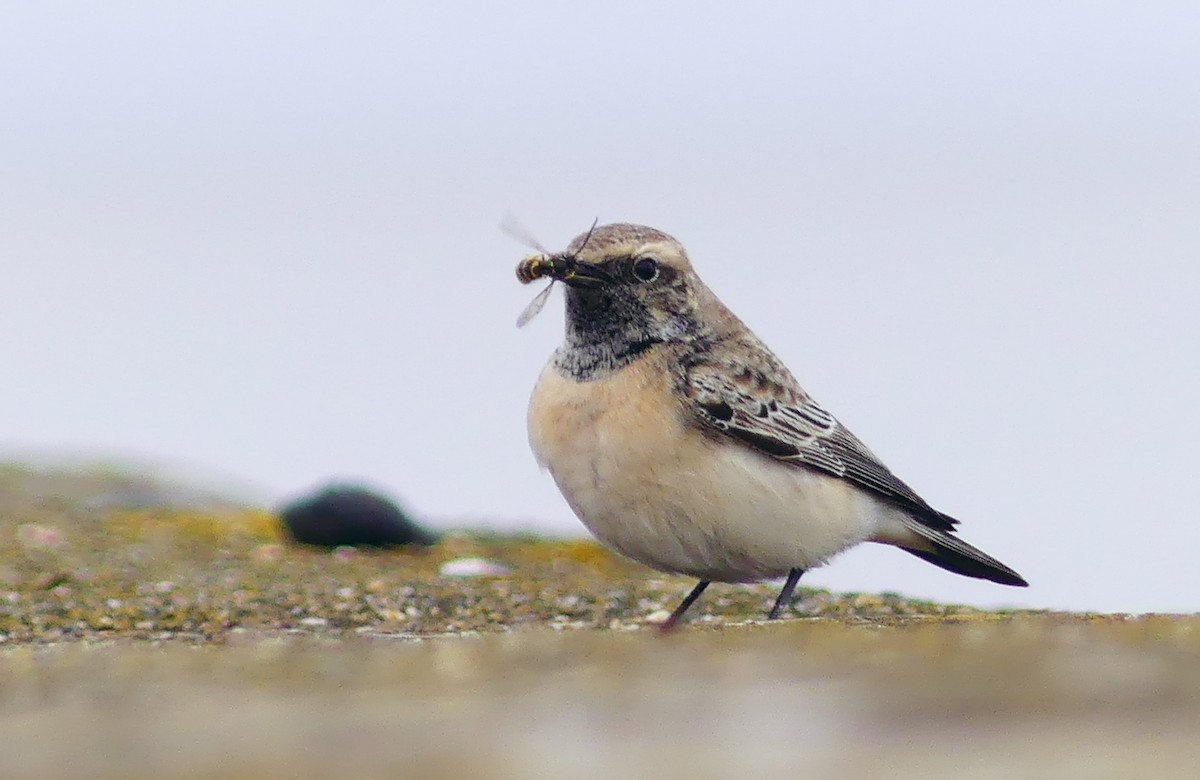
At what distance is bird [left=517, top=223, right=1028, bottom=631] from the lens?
25.4 feet

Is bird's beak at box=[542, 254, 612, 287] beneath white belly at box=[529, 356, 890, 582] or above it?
above

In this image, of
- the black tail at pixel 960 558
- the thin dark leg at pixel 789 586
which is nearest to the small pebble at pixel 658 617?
the thin dark leg at pixel 789 586

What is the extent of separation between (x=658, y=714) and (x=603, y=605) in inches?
179

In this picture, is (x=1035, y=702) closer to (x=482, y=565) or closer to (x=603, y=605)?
(x=603, y=605)

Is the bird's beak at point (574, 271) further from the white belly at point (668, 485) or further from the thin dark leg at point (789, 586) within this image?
the thin dark leg at point (789, 586)

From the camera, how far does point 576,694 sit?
15.8 feet

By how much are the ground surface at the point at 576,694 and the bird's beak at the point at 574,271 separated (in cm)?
161

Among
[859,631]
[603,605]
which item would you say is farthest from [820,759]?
[603,605]

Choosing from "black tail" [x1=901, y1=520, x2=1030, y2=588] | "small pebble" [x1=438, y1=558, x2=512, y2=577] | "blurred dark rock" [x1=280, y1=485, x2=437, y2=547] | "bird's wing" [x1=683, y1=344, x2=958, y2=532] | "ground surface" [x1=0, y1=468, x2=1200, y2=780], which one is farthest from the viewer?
"blurred dark rock" [x1=280, y1=485, x2=437, y2=547]

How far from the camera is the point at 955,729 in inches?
165

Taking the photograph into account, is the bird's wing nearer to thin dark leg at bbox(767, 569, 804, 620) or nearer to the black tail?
the black tail

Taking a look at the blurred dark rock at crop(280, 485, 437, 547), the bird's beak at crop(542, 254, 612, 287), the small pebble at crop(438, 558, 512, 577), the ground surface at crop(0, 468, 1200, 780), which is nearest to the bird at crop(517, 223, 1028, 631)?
the bird's beak at crop(542, 254, 612, 287)

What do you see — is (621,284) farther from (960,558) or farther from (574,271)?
(960,558)

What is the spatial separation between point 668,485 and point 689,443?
0.26 meters
